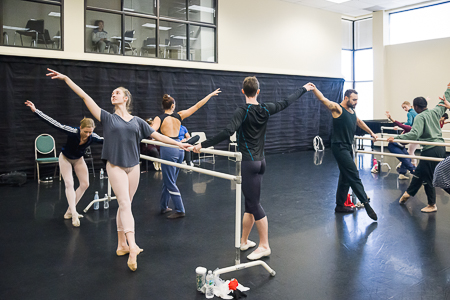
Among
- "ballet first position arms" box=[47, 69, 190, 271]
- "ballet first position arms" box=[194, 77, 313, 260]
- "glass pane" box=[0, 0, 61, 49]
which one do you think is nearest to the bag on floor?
"glass pane" box=[0, 0, 61, 49]

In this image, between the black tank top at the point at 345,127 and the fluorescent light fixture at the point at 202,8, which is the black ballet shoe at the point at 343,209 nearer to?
the black tank top at the point at 345,127

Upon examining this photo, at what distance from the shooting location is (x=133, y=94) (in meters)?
8.98

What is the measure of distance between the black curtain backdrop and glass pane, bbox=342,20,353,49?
2126mm

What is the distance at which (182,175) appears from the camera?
317 inches

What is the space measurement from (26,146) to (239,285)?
642cm

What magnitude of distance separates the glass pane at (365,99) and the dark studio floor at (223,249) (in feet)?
27.3

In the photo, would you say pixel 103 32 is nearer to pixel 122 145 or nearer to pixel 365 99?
pixel 122 145

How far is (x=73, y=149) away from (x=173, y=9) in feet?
20.1

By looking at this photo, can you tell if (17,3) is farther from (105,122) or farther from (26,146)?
(105,122)

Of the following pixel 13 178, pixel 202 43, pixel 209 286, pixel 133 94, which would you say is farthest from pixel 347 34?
pixel 209 286

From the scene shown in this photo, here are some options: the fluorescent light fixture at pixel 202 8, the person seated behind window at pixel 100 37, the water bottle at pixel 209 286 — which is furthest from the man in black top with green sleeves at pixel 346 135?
the fluorescent light fixture at pixel 202 8

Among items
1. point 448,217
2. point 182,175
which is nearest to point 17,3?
point 182,175

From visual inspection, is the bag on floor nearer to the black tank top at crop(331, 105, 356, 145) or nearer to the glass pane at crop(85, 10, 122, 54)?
the glass pane at crop(85, 10, 122, 54)

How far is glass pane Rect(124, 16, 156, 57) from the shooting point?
29.3ft
